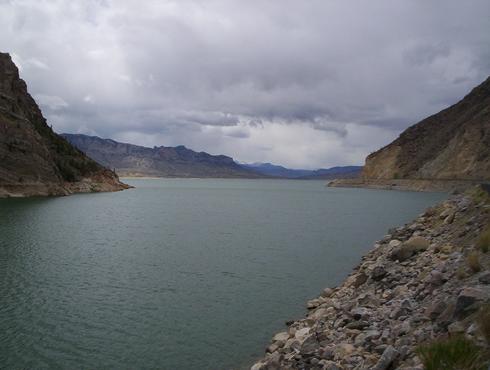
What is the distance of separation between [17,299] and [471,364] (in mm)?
23742

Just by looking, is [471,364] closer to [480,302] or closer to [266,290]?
[480,302]

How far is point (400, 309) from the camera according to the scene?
14922mm

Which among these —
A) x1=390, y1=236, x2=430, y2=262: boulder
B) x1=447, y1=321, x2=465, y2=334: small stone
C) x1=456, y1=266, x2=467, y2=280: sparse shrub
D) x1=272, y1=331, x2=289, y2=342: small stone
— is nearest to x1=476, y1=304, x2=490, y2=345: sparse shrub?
x1=447, y1=321, x2=465, y2=334: small stone

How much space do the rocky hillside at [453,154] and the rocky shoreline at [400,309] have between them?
4854 inches

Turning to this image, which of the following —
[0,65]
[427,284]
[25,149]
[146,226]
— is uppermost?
[0,65]

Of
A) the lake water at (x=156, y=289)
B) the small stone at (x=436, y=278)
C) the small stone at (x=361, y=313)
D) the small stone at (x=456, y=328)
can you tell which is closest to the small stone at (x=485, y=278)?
the small stone at (x=456, y=328)

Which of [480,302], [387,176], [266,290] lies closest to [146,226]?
[266,290]

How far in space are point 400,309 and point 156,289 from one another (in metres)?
16.6

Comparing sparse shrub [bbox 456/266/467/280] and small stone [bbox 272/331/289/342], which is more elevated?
sparse shrub [bbox 456/266/467/280]

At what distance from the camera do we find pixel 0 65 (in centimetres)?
12825

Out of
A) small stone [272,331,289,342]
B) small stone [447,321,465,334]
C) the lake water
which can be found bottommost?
the lake water

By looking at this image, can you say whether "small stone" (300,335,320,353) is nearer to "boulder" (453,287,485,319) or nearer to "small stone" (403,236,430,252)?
"boulder" (453,287,485,319)

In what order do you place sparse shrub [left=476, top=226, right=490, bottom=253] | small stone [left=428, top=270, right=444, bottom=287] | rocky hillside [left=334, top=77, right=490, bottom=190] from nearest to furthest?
small stone [left=428, top=270, right=444, bottom=287]
sparse shrub [left=476, top=226, right=490, bottom=253]
rocky hillside [left=334, top=77, right=490, bottom=190]

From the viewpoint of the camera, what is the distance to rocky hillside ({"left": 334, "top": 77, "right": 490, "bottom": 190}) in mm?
145375
